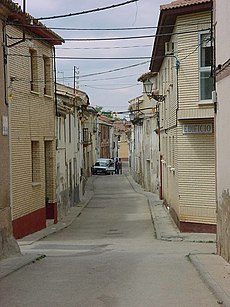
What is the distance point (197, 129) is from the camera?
18.3m

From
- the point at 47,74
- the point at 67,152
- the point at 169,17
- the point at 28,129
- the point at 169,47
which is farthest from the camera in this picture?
the point at 67,152

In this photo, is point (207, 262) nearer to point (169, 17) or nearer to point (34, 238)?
point (34, 238)

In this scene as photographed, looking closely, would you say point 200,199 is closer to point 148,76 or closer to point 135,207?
point 135,207

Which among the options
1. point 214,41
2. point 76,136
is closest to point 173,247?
point 214,41

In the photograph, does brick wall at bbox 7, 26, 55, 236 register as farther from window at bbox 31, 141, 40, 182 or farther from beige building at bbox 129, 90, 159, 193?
beige building at bbox 129, 90, 159, 193

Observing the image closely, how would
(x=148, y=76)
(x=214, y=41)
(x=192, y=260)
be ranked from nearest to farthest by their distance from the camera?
(x=192, y=260)
(x=214, y=41)
(x=148, y=76)

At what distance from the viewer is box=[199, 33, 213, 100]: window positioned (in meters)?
17.8

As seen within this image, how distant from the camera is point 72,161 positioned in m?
32.5

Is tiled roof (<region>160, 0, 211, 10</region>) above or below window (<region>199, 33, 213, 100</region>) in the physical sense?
above

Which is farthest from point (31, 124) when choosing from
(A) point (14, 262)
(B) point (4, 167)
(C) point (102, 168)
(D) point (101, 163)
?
(D) point (101, 163)

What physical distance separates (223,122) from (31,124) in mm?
10206

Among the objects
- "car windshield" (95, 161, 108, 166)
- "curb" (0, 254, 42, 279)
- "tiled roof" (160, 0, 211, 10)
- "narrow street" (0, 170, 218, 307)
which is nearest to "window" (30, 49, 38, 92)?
"tiled roof" (160, 0, 211, 10)

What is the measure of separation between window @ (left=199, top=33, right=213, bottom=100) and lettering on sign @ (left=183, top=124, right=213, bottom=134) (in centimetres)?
87

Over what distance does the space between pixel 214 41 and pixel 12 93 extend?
743 cm
